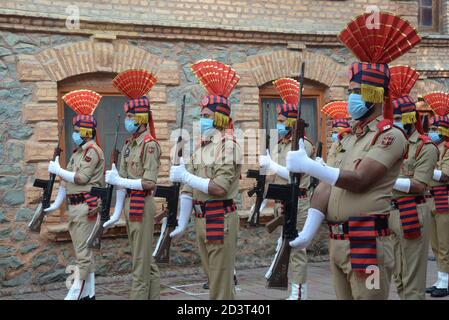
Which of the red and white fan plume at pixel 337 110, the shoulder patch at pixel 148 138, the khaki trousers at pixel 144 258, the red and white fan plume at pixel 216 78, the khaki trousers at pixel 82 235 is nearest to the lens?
the red and white fan plume at pixel 216 78

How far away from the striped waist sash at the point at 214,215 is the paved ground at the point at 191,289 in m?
2.28

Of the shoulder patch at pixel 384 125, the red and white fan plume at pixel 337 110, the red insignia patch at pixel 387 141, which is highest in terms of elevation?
the red and white fan plume at pixel 337 110

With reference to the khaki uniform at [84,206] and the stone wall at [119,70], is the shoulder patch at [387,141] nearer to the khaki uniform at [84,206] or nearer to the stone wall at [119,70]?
the khaki uniform at [84,206]

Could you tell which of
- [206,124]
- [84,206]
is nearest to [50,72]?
[84,206]

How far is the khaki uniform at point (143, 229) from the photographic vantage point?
6.49m

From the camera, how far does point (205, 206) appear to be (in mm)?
5605

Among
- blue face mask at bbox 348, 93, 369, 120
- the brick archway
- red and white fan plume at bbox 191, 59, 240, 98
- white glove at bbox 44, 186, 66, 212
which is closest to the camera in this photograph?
blue face mask at bbox 348, 93, 369, 120

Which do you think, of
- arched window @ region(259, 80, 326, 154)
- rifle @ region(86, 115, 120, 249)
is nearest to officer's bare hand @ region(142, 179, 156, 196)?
rifle @ region(86, 115, 120, 249)

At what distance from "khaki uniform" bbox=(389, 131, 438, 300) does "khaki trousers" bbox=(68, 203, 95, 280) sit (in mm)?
3524

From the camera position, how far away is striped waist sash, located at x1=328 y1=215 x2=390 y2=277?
3857 mm

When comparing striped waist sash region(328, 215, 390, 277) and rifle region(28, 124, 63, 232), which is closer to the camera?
striped waist sash region(328, 215, 390, 277)

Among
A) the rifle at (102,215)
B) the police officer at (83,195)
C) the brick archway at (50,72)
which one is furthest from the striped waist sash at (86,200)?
the brick archway at (50,72)

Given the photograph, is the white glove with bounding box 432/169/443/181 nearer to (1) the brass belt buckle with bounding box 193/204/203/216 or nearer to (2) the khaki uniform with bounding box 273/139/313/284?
(2) the khaki uniform with bounding box 273/139/313/284

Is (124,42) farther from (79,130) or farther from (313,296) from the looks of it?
(313,296)
